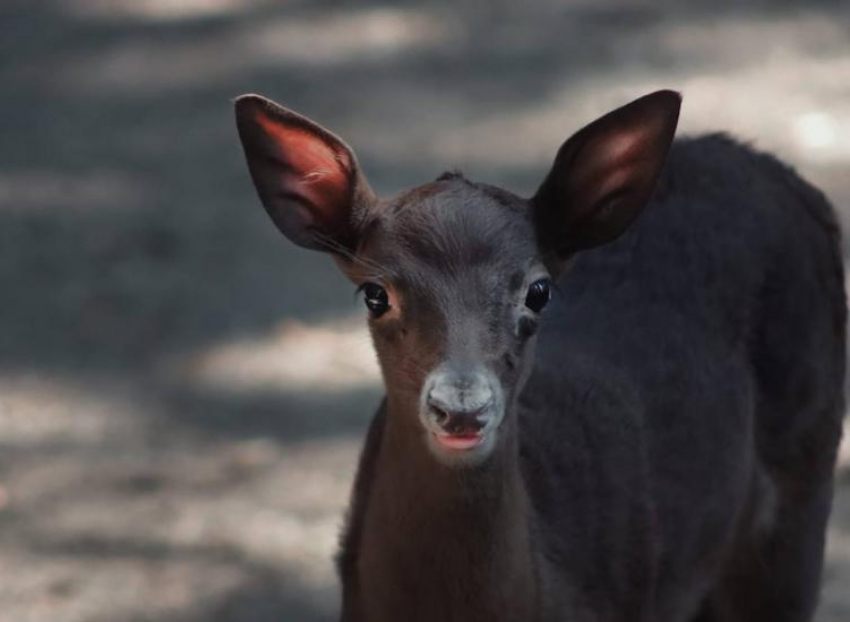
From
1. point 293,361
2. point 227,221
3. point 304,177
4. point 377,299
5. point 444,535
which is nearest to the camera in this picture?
point 377,299

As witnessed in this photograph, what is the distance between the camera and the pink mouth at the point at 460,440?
336cm

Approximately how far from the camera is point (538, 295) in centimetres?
365

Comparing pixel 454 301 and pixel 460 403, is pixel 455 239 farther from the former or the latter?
pixel 460 403

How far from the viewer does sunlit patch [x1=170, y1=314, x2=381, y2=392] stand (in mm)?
6387

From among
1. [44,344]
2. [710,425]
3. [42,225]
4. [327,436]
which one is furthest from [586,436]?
[42,225]

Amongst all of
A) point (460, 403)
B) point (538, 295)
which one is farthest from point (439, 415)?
point (538, 295)

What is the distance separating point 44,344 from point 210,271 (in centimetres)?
74

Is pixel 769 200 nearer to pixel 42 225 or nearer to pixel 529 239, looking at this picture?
pixel 529 239

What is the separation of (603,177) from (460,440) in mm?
766

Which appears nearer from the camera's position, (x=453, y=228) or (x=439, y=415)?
(x=439, y=415)

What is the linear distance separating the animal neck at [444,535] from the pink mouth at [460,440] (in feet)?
0.74

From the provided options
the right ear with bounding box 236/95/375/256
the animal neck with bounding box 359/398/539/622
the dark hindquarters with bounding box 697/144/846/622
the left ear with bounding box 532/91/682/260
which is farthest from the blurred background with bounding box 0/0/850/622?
the left ear with bounding box 532/91/682/260

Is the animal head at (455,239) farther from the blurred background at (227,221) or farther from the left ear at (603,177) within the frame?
the blurred background at (227,221)

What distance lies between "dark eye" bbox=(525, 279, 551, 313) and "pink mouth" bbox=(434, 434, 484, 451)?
347 millimetres
